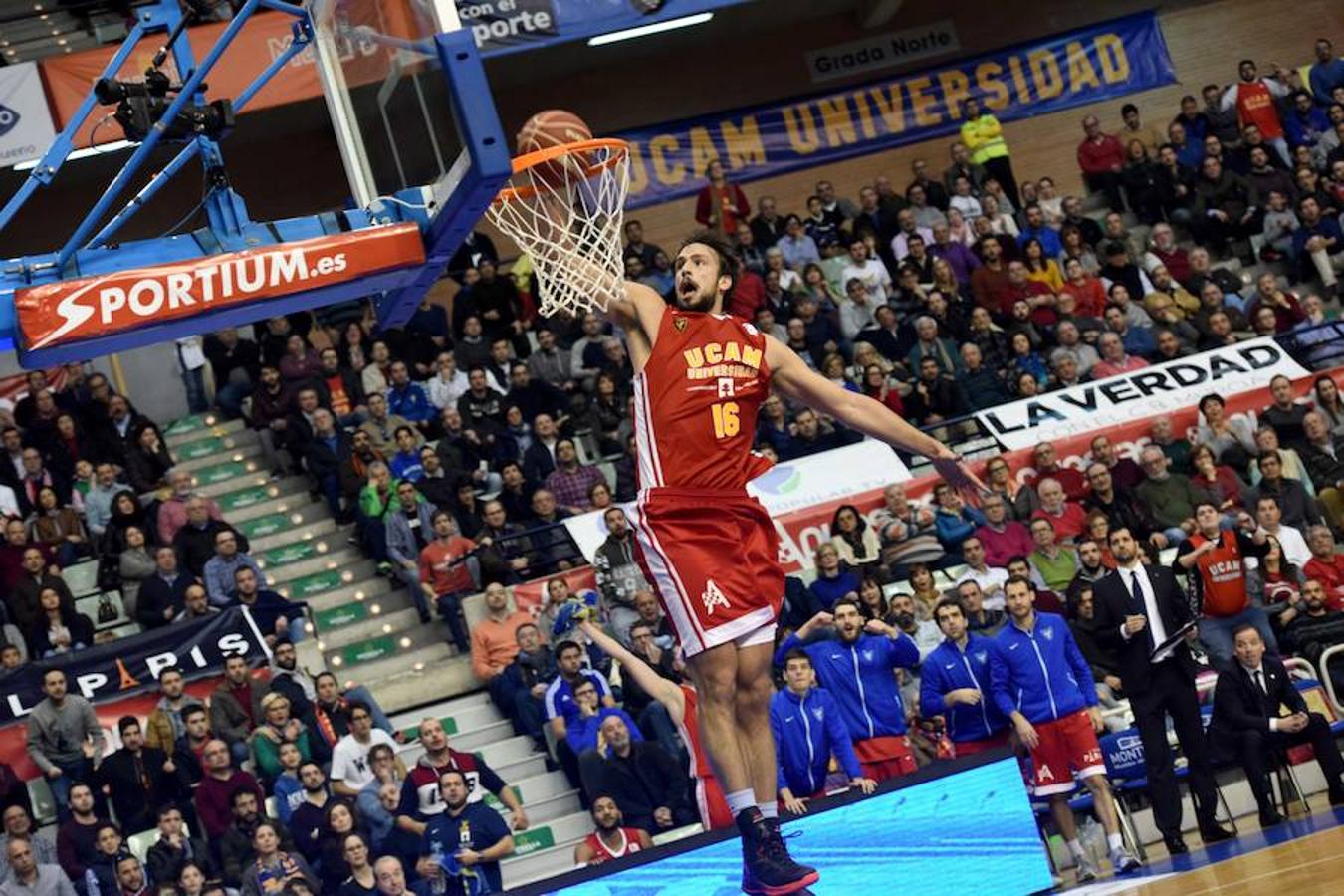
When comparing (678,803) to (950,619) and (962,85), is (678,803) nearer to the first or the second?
(950,619)

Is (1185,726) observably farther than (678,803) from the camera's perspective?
No

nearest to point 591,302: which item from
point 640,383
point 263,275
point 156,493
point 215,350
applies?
point 640,383

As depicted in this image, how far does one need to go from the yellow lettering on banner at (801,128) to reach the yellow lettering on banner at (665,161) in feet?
5.19

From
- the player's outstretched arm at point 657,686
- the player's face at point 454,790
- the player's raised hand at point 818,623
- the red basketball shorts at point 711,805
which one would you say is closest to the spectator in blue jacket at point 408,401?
the player's face at point 454,790

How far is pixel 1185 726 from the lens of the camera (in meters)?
12.4

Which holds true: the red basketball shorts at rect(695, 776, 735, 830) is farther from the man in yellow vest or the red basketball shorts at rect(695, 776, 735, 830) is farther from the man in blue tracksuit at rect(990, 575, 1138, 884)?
the man in yellow vest

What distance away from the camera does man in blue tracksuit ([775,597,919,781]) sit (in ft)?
41.4

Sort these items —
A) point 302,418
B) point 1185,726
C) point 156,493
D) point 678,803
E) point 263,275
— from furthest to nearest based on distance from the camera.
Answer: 1. point 302,418
2. point 156,493
3. point 678,803
4. point 1185,726
5. point 263,275

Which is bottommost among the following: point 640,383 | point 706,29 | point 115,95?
point 640,383

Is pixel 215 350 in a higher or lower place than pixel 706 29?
lower


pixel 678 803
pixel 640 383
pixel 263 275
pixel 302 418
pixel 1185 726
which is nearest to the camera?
pixel 640 383

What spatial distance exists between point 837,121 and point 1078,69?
10.7 ft

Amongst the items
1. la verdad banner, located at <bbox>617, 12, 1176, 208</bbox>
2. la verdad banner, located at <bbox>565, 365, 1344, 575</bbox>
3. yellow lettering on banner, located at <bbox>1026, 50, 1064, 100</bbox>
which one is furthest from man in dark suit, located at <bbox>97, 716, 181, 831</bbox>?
yellow lettering on banner, located at <bbox>1026, 50, 1064, 100</bbox>

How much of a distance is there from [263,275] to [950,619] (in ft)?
18.5
